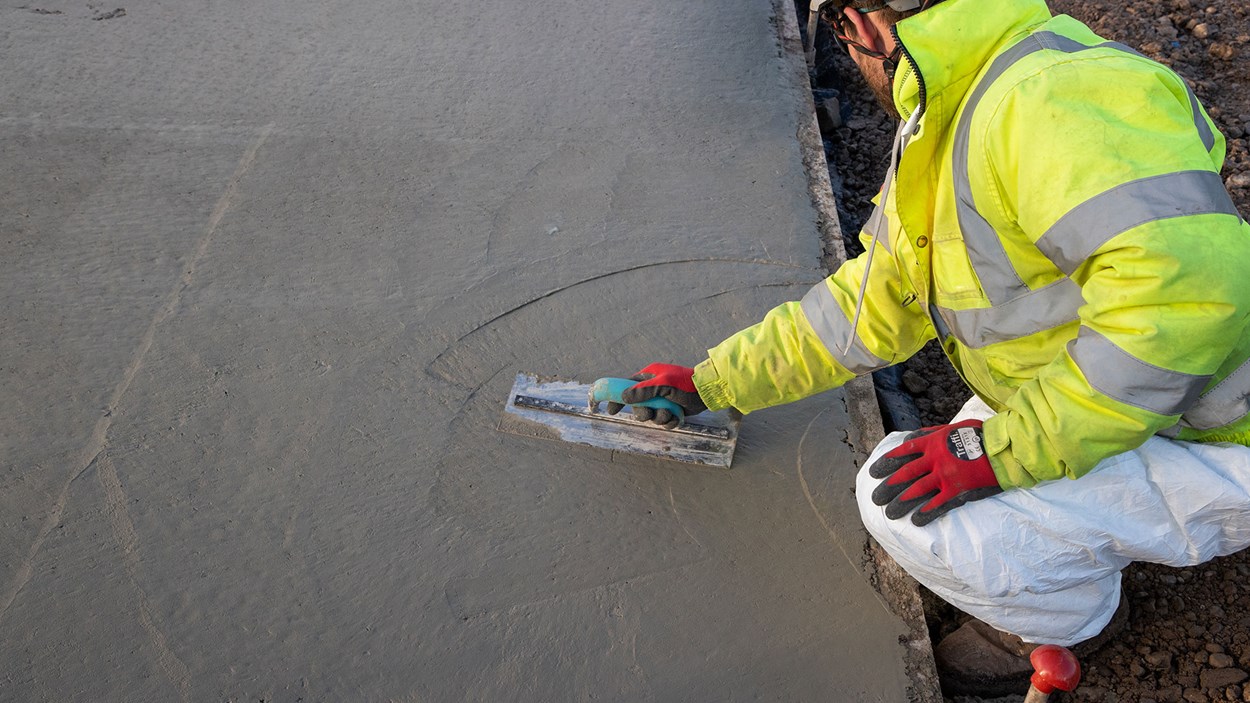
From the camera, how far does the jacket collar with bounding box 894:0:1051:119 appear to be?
1.72 m

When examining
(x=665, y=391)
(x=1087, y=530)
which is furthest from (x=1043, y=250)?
(x=665, y=391)

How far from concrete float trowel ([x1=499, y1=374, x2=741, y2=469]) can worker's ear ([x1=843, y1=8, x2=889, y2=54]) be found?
3.37 ft

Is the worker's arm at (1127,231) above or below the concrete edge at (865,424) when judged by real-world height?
above

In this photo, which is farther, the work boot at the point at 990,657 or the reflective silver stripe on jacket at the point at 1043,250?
the work boot at the point at 990,657

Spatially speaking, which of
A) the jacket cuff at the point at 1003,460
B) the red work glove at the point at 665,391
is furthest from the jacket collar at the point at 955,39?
the red work glove at the point at 665,391

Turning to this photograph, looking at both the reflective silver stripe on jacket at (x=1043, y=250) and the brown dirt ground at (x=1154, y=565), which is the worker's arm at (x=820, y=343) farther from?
the brown dirt ground at (x=1154, y=565)

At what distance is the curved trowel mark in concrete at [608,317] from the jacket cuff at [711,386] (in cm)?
41

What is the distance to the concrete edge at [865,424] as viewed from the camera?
212cm

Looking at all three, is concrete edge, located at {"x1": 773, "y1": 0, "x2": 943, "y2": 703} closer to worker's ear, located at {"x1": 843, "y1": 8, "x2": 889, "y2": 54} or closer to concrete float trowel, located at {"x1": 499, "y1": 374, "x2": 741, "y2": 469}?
concrete float trowel, located at {"x1": 499, "y1": 374, "x2": 741, "y2": 469}

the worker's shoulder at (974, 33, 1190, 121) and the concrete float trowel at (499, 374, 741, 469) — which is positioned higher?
the worker's shoulder at (974, 33, 1190, 121)

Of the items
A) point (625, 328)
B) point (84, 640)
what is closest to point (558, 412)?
point (625, 328)

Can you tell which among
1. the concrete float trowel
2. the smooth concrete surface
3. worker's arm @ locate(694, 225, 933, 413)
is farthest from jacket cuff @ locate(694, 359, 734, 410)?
the smooth concrete surface

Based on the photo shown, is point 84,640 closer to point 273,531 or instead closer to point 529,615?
point 273,531

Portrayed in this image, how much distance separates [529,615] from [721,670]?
1.51 ft
